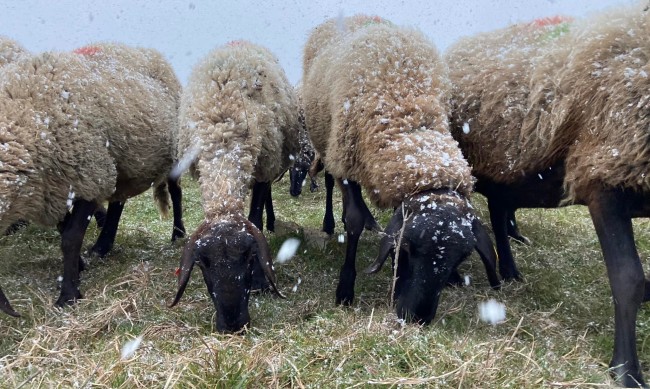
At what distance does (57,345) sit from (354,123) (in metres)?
2.18

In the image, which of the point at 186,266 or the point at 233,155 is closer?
the point at 186,266

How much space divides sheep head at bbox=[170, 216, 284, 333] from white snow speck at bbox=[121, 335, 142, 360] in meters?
0.39

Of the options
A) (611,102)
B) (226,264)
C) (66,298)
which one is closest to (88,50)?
(66,298)

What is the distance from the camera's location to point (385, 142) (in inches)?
150

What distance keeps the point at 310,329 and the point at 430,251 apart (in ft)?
2.47

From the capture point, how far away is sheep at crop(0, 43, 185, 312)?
403cm

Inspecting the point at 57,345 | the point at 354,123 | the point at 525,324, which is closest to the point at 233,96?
the point at 354,123

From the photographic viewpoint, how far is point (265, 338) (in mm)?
3270

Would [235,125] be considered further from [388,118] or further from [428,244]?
[428,244]

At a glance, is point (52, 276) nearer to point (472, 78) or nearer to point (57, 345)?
point (57, 345)

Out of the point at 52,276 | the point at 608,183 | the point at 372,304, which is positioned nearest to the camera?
the point at 608,183

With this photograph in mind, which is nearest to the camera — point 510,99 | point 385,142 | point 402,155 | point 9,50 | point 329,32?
point 402,155

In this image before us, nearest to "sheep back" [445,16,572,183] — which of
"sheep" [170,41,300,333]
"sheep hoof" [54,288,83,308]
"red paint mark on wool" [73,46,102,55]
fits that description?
"sheep" [170,41,300,333]

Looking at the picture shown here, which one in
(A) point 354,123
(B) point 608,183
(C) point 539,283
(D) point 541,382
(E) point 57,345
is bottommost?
(C) point 539,283
